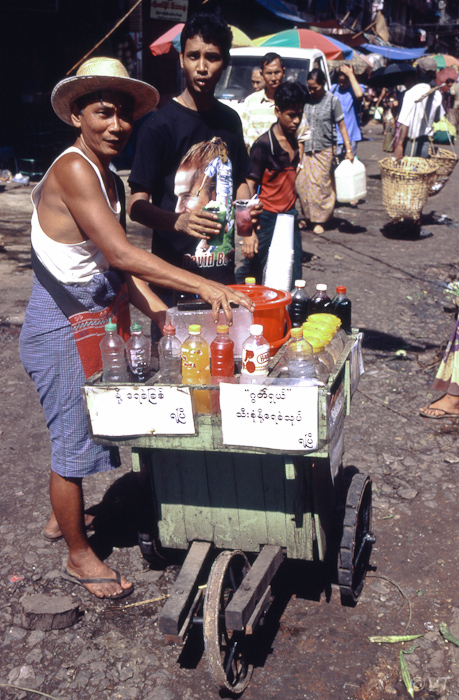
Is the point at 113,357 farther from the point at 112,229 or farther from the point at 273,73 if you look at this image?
the point at 273,73

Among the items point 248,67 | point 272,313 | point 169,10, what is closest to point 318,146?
→ point 248,67

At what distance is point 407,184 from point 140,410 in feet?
24.5

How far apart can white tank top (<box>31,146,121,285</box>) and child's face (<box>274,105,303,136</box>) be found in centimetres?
323

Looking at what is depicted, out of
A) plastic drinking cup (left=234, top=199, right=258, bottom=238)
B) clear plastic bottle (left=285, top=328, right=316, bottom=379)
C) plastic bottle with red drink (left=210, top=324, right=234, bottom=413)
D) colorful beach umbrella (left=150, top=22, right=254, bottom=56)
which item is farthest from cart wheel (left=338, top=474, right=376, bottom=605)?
colorful beach umbrella (left=150, top=22, right=254, bottom=56)

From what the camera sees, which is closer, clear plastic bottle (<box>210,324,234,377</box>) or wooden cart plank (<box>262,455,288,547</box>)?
clear plastic bottle (<box>210,324,234,377</box>)

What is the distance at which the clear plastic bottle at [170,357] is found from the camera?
7.88ft

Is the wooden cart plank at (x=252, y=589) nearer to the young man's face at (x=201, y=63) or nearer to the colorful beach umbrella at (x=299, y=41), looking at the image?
the young man's face at (x=201, y=63)

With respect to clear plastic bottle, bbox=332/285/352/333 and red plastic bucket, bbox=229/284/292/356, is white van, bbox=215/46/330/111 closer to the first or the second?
clear plastic bottle, bbox=332/285/352/333

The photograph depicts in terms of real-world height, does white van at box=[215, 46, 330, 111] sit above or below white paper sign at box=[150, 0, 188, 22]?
below

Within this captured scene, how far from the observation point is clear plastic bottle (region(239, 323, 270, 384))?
2266 mm

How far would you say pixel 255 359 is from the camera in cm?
227

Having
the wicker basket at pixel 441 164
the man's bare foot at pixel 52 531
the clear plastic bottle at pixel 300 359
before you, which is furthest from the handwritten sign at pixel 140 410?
the wicker basket at pixel 441 164

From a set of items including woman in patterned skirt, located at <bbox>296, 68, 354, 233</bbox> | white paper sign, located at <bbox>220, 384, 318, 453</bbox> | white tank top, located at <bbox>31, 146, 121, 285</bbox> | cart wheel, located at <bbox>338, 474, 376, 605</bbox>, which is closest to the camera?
white paper sign, located at <bbox>220, 384, 318, 453</bbox>

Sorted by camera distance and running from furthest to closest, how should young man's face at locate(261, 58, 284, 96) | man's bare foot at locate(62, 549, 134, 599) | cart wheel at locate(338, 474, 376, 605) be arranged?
young man's face at locate(261, 58, 284, 96)
man's bare foot at locate(62, 549, 134, 599)
cart wheel at locate(338, 474, 376, 605)
